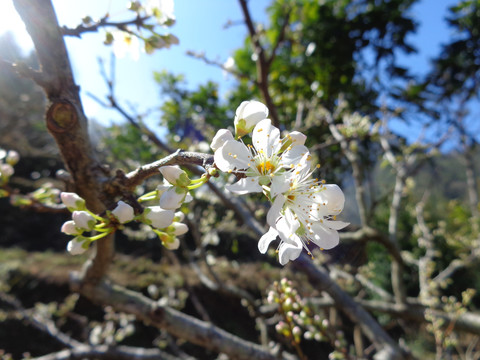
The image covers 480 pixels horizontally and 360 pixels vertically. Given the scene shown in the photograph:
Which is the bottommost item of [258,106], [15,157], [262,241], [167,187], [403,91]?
[262,241]

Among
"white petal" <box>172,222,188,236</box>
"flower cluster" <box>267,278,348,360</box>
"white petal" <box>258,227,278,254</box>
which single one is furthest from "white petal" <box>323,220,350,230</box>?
"flower cluster" <box>267,278,348,360</box>

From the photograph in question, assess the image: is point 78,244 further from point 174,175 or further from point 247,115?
point 247,115

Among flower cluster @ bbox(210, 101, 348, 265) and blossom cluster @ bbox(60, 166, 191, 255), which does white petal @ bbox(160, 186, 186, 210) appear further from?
flower cluster @ bbox(210, 101, 348, 265)

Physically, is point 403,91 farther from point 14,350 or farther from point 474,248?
point 14,350

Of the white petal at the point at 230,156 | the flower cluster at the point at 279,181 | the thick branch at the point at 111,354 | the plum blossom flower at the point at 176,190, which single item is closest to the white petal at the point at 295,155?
the flower cluster at the point at 279,181

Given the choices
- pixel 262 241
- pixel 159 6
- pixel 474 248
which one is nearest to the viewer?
pixel 262 241

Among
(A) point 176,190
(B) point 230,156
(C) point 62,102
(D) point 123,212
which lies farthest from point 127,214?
(C) point 62,102

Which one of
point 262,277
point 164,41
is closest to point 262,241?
point 164,41
